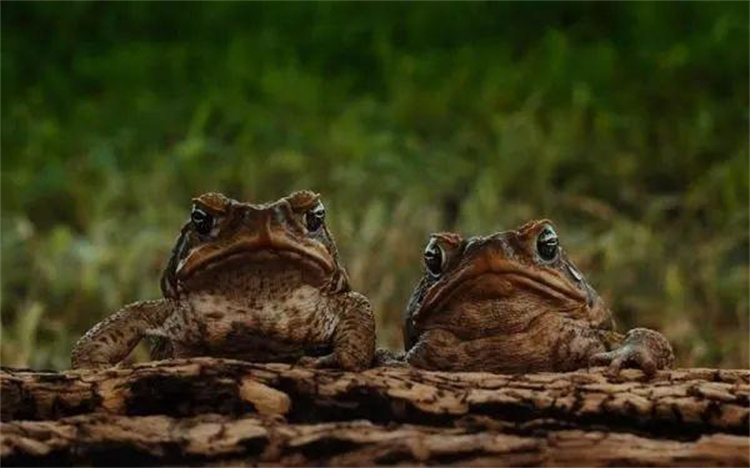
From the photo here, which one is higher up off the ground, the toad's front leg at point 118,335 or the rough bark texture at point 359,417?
the toad's front leg at point 118,335

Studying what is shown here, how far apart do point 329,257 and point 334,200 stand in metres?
4.19

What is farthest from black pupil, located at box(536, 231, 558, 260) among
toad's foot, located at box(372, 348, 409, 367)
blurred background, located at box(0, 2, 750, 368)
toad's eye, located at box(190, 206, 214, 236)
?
blurred background, located at box(0, 2, 750, 368)

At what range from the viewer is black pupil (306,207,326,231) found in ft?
9.34

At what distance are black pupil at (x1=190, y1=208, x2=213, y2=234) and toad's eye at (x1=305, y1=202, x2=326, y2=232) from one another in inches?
7.8

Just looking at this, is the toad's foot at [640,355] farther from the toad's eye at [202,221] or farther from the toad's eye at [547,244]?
the toad's eye at [202,221]

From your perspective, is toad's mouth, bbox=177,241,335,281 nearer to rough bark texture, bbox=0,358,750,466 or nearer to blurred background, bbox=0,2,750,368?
rough bark texture, bbox=0,358,750,466

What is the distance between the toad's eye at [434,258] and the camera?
296 centimetres

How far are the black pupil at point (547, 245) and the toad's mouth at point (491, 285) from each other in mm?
38

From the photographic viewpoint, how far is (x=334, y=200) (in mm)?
7043

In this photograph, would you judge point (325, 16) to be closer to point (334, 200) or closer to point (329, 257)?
point (334, 200)

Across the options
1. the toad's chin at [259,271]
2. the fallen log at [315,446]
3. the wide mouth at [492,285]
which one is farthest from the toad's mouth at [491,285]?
the fallen log at [315,446]

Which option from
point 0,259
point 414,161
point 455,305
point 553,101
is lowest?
point 455,305

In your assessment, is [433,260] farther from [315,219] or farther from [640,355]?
[640,355]

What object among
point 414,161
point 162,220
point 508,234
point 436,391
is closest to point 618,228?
point 414,161
